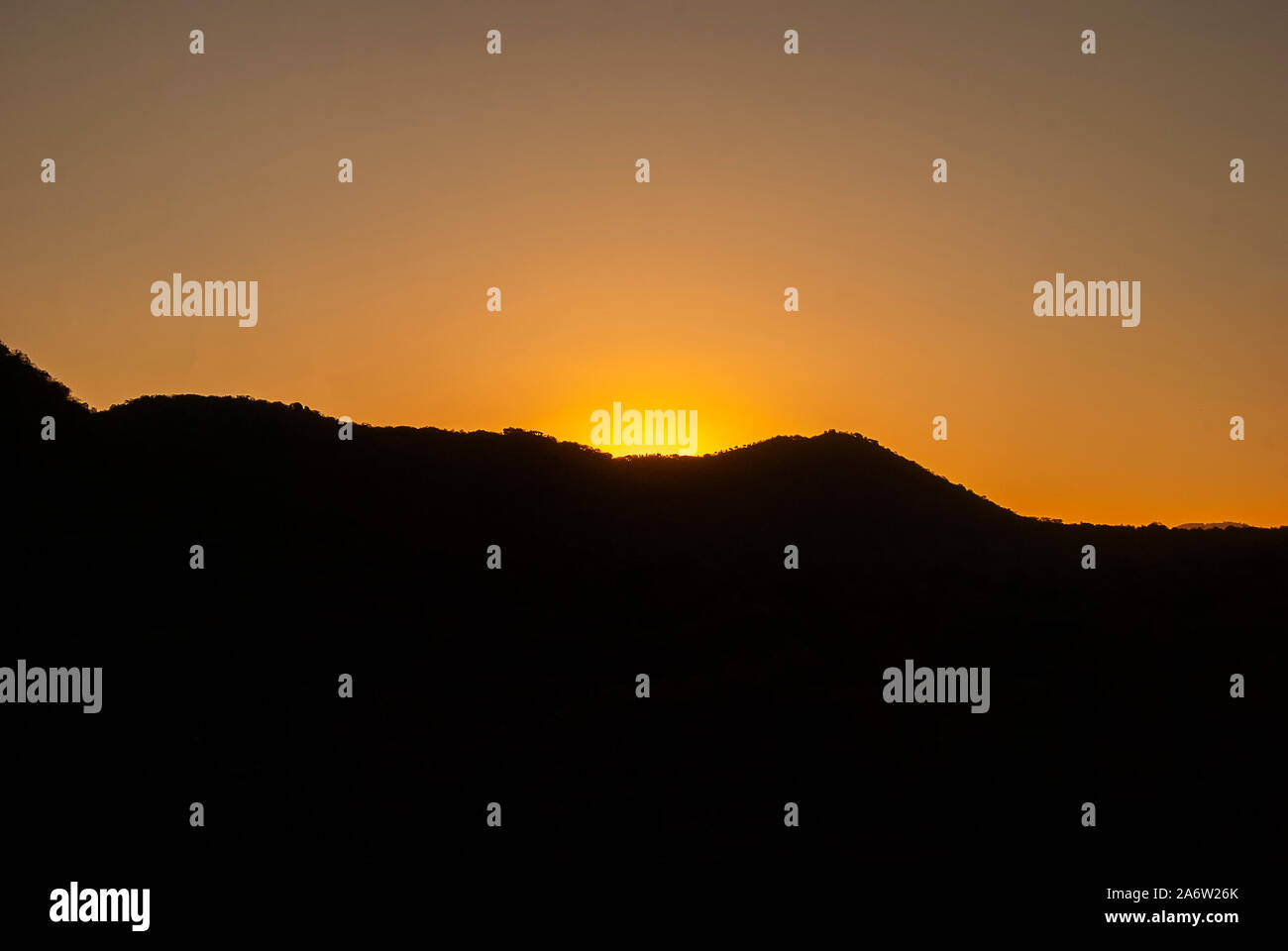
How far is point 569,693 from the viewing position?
28.0 meters

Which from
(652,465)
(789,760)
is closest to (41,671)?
(789,760)

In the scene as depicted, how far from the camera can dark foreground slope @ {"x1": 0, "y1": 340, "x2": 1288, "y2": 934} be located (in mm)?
18812

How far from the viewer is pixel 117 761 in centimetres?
2241

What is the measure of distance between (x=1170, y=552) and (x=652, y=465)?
86.4 ft

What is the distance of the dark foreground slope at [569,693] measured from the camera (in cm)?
1881
